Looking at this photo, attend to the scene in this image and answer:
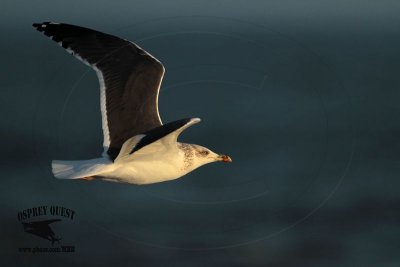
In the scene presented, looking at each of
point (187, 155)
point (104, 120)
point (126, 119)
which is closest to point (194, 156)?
point (187, 155)

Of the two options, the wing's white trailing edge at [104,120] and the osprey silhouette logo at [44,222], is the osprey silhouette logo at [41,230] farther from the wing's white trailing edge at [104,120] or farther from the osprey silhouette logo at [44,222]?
the wing's white trailing edge at [104,120]

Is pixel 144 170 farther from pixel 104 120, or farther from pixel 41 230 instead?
pixel 41 230

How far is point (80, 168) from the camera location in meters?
10.7

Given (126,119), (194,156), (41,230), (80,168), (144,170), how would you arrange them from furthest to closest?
1. (41,230)
2. (194,156)
3. (126,119)
4. (144,170)
5. (80,168)

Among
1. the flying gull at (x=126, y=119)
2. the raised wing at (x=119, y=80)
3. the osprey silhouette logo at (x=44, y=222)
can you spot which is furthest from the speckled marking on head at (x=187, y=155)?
the osprey silhouette logo at (x=44, y=222)

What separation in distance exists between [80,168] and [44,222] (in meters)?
3.77

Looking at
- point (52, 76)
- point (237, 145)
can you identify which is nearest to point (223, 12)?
point (52, 76)

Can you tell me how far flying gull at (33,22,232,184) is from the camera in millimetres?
10789

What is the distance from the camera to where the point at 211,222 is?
15.3 metres

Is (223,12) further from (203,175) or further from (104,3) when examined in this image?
(203,175)

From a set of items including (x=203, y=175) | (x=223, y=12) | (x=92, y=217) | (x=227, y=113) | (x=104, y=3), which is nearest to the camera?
(x=92, y=217)

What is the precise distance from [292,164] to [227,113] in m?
4.18

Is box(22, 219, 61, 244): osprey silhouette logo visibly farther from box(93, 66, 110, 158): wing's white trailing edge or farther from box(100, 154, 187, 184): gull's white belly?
box(100, 154, 187, 184): gull's white belly

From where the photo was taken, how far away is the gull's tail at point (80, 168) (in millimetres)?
10547
